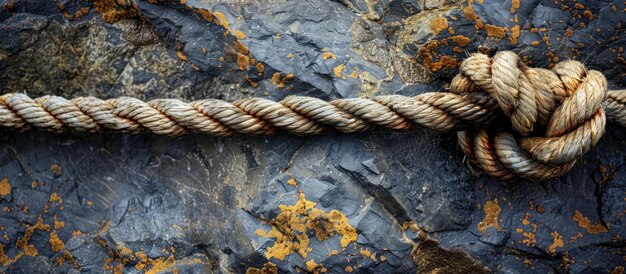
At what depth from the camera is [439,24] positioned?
4.38 feet

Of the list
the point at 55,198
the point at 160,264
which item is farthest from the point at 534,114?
the point at 55,198

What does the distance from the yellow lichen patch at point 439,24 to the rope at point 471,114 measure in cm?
11

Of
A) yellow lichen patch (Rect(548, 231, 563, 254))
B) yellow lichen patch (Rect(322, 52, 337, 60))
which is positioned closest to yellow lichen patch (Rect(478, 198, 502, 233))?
yellow lichen patch (Rect(548, 231, 563, 254))

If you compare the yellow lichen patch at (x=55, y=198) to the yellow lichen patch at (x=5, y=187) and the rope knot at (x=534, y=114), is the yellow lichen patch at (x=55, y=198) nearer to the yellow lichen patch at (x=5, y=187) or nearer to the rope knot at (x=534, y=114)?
the yellow lichen patch at (x=5, y=187)

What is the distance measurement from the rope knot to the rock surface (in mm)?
88

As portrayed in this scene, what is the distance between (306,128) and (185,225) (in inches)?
14.0

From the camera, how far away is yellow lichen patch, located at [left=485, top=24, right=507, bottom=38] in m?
1.32

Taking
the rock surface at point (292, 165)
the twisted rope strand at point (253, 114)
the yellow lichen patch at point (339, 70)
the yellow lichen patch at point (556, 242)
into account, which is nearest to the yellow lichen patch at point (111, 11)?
the rock surface at point (292, 165)

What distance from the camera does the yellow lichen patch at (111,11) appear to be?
1.41m

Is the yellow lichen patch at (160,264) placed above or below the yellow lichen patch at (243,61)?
below

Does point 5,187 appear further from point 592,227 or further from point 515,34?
point 592,227

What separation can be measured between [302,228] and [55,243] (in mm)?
566

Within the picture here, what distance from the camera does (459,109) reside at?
1.23 m

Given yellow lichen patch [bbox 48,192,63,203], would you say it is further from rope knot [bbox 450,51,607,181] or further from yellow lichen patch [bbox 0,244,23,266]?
rope knot [bbox 450,51,607,181]
